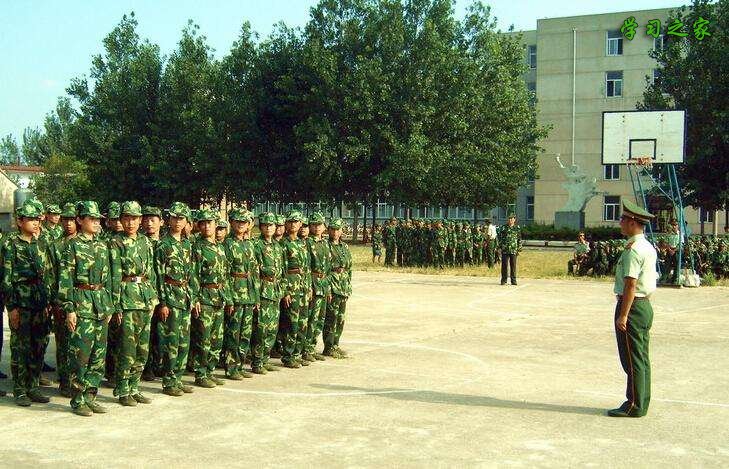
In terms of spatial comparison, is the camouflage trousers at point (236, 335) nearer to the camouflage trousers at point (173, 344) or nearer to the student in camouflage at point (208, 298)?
the student in camouflage at point (208, 298)

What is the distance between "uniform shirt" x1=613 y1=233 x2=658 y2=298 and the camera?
7145mm

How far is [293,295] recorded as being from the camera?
945cm

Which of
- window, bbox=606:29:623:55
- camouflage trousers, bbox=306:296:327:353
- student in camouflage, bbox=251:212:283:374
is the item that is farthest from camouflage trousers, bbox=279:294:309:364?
window, bbox=606:29:623:55

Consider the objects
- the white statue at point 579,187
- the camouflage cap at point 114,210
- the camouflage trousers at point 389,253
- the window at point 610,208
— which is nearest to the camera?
the camouflage cap at point 114,210

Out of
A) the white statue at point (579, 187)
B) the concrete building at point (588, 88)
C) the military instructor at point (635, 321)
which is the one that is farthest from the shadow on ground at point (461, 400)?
the concrete building at point (588, 88)

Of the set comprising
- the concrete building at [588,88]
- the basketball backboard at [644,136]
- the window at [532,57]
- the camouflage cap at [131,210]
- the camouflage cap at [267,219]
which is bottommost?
the camouflage cap at [267,219]

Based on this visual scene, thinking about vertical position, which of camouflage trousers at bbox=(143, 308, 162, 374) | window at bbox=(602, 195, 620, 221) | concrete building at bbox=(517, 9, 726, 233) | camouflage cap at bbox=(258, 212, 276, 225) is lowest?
camouflage trousers at bbox=(143, 308, 162, 374)

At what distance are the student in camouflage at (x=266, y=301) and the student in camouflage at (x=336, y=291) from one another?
1.03m

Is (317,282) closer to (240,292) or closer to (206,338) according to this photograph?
(240,292)

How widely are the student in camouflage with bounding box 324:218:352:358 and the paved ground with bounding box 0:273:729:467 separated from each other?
429mm

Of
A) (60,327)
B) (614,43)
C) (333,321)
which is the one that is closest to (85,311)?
(60,327)

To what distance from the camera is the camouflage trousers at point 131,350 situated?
24.7 feet

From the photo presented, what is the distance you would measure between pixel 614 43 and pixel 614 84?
8.95 ft

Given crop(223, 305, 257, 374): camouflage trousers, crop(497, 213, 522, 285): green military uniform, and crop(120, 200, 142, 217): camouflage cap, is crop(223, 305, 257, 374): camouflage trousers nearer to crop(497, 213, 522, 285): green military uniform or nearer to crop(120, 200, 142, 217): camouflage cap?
crop(120, 200, 142, 217): camouflage cap
